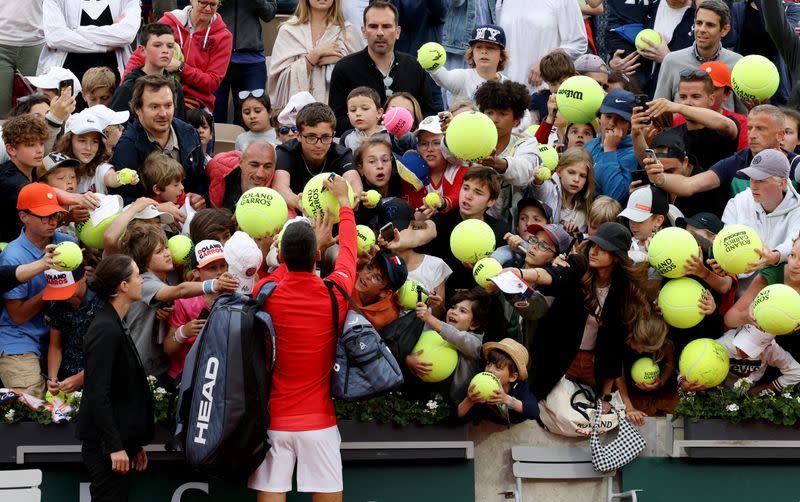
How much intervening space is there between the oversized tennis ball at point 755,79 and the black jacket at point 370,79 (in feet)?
8.70

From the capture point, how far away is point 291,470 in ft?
27.2

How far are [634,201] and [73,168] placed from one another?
12.9ft

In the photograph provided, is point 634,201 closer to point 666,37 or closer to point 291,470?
point 291,470

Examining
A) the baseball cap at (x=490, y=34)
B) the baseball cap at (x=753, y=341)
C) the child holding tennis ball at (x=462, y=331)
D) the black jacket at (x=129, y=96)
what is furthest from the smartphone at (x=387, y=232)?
the baseball cap at (x=490, y=34)

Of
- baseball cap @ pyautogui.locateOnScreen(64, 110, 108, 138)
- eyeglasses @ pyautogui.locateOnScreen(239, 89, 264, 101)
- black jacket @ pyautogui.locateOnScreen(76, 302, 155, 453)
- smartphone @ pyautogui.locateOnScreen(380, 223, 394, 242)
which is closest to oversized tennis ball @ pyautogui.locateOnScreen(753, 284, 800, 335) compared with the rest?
smartphone @ pyautogui.locateOnScreen(380, 223, 394, 242)

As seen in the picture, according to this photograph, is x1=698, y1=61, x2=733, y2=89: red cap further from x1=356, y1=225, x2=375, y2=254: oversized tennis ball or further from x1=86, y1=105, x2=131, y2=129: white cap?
x1=86, y1=105, x2=131, y2=129: white cap

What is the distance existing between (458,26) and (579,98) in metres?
2.93

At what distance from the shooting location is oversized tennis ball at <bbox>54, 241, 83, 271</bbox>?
8.75 meters

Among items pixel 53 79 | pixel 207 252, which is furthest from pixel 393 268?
pixel 53 79

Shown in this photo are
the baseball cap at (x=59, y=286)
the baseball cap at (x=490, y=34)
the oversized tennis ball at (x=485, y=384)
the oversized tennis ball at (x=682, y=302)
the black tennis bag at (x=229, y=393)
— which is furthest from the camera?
the baseball cap at (x=490, y=34)

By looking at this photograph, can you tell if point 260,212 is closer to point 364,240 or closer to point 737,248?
point 364,240

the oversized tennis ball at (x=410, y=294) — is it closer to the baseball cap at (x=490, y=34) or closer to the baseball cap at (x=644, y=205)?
the baseball cap at (x=644, y=205)

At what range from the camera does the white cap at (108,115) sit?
33.5 feet

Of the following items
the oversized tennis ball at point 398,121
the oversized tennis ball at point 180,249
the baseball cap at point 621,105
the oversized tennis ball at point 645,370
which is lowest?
the oversized tennis ball at point 645,370
